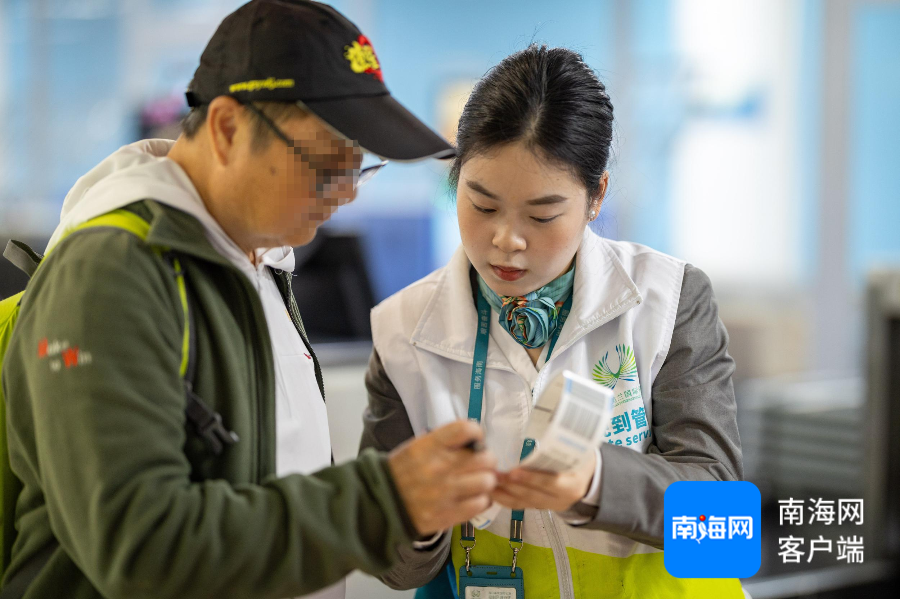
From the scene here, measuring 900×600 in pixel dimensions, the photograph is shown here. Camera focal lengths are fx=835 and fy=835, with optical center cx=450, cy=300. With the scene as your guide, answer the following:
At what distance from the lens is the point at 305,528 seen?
955 mm

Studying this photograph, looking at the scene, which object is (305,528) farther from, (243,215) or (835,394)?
(835,394)

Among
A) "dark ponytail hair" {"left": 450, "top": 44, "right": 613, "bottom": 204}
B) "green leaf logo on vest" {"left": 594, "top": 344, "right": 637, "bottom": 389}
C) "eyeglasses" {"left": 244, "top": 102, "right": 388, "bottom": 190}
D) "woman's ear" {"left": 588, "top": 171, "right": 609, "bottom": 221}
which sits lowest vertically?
"green leaf logo on vest" {"left": 594, "top": 344, "right": 637, "bottom": 389}

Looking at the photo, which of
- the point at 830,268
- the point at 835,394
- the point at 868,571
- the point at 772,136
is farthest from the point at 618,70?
the point at 868,571

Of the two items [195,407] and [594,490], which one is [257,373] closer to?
[195,407]

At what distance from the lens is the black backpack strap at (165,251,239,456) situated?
1024mm

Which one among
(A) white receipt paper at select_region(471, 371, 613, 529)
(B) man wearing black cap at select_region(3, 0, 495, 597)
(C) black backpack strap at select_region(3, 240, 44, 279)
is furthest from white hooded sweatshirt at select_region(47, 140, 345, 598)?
(A) white receipt paper at select_region(471, 371, 613, 529)

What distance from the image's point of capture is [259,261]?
52.5 inches

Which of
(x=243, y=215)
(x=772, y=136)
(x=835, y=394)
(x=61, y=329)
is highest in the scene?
(x=772, y=136)

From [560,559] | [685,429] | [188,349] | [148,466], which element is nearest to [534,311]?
[685,429]

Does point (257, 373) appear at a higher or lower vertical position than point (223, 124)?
lower

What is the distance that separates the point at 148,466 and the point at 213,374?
17 cm

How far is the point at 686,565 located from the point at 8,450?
1108 mm

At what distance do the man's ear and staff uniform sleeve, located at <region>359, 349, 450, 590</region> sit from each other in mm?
698

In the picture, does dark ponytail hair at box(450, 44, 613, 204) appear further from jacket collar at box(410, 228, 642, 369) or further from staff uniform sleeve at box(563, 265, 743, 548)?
staff uniform sleeve at box(563, 265, 743, 548)
